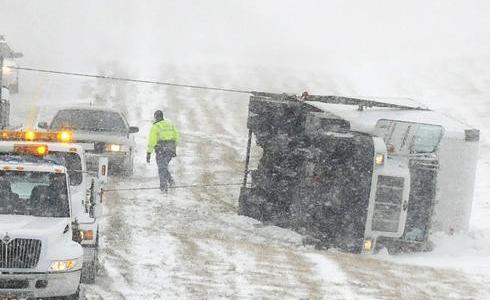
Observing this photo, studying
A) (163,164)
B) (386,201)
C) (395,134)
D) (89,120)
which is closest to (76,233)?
(386,201)

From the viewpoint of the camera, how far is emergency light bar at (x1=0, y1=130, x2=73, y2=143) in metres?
11.4

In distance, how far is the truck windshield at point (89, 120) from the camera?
2078cm

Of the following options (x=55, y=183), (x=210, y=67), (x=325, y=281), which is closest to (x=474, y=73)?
(x=210, y=67)

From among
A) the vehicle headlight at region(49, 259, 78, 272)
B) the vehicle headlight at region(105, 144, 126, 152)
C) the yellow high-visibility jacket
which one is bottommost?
the vehicle headlight at region(49, 259, 78, 272)

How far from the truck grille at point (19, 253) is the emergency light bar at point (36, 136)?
6.85 ft

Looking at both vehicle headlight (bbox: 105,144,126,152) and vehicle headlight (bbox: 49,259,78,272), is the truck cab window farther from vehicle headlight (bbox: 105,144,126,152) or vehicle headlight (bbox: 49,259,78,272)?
vehicle headlight (bbox: 49,259,78,272)

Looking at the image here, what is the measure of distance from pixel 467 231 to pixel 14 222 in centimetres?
902

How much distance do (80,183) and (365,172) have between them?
15.7 feet

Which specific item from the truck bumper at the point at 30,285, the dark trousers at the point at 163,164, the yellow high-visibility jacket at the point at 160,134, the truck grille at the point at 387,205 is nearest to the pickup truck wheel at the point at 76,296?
the truck bumper at the point at 30,285

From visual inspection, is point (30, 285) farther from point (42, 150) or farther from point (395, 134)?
point (395, 134)

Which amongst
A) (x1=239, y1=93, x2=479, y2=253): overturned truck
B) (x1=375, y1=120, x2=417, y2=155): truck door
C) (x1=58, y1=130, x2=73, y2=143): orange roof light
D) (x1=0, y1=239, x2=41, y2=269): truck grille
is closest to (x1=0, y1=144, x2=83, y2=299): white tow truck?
(x1=0, y1=239, x2=41, y2=269): truck grille

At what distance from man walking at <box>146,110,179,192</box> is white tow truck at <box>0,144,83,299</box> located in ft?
26.3

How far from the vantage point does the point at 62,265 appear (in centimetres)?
973

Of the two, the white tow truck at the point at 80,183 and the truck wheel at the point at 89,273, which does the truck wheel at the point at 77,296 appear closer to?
the white tow truck at the point at 80,183
